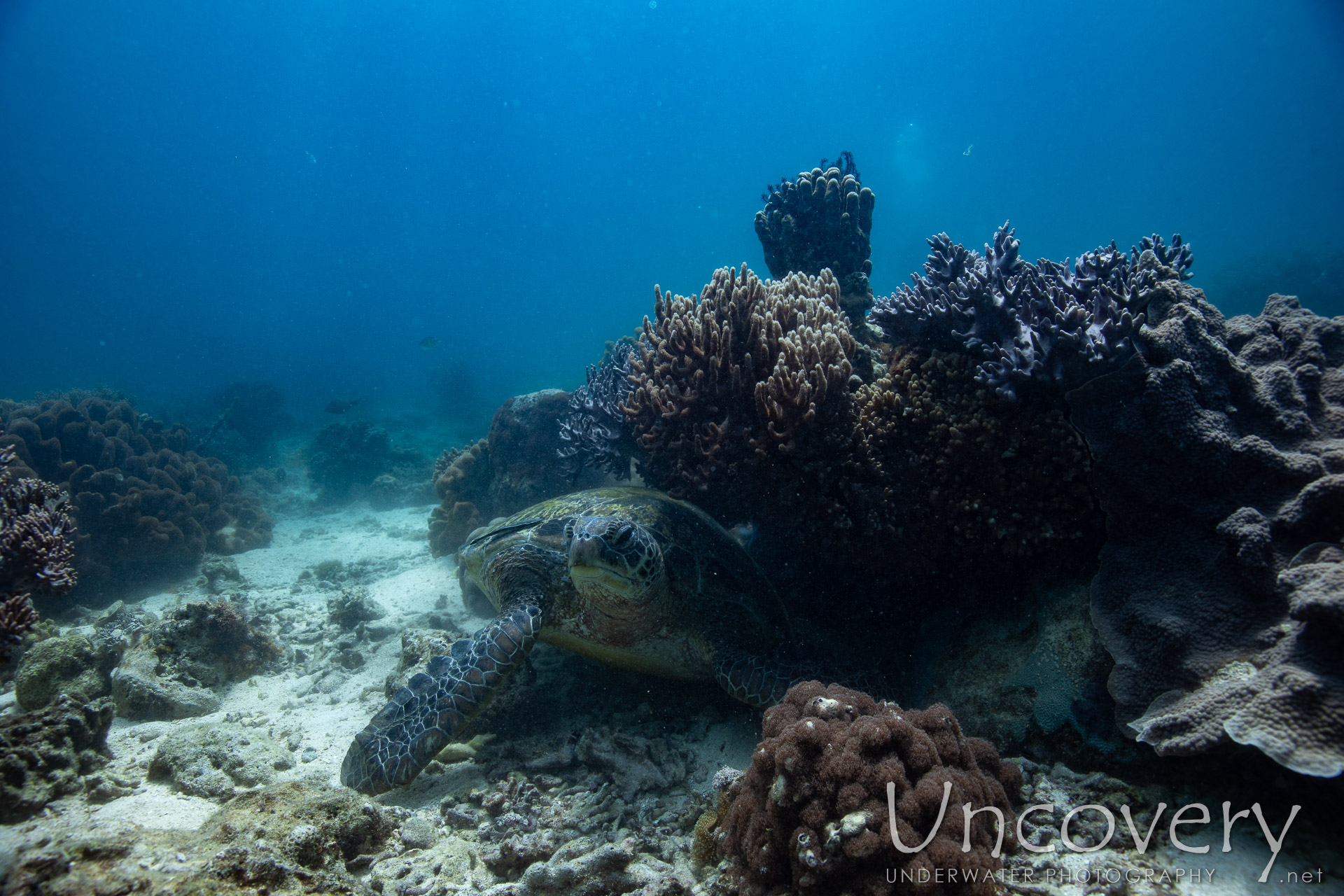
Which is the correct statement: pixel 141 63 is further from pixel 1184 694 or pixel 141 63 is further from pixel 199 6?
pixel 1184 694

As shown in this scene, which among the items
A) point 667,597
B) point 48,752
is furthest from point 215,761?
point 667,597

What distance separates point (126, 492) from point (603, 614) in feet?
31.9

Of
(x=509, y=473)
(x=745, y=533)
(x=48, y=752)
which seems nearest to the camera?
(x=48, y=752)

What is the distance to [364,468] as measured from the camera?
51.4 ft

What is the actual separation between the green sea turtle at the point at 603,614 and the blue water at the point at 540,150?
62184 millimetres

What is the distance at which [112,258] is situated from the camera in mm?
107875

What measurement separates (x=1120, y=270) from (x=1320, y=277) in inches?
1589

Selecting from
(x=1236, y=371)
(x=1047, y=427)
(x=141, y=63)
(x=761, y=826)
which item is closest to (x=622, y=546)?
(x=761, y=826)

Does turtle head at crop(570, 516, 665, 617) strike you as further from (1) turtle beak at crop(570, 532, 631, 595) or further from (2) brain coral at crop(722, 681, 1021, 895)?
(2) brain coral at crop(722, 681, 1021, 895)

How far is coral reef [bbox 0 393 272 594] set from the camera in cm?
796

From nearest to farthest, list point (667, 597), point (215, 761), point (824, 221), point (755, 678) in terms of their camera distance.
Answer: point (215, 761), point (755, 678), point (667, 597), point (824, 221)

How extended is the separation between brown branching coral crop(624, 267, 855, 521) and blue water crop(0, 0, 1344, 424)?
6197cm

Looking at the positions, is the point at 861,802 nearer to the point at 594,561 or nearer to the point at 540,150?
the point at 594,561

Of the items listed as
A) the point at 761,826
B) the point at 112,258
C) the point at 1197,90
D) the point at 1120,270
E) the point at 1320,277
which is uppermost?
the point at 112,258
